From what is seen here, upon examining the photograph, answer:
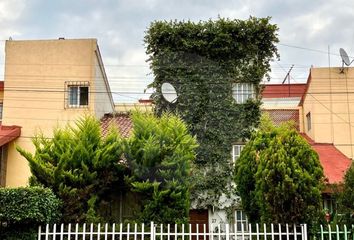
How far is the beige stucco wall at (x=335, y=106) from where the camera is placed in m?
22.2

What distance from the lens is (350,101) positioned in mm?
22297

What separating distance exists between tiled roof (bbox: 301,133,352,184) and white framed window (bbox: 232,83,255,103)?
144 inches

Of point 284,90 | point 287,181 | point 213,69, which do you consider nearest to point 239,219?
point 213,69

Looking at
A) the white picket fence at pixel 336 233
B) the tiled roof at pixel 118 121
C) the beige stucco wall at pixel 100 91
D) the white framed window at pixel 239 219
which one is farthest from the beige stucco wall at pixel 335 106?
the white picket fence at pixel 336 233

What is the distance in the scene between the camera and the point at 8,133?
18.5 m

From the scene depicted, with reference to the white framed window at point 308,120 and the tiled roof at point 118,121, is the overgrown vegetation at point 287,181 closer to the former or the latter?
the tiled roof at point 118,121

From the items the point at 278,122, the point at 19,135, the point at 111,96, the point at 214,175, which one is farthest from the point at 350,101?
the point at 19,135

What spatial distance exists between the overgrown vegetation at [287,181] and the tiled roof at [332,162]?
20.6 feet

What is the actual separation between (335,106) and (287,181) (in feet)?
45.8

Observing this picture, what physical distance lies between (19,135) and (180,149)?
30.8 ft

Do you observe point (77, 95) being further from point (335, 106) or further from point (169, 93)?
point (335, 106)

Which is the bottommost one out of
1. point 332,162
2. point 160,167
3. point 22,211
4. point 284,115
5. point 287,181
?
point 22,211

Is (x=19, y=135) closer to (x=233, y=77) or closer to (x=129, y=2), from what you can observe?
(x=233, y=77)

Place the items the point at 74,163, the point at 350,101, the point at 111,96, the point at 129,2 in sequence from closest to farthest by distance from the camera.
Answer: the point at 129,2 → the point at 74,163 → the point at 350,101 → the point at 111,96
